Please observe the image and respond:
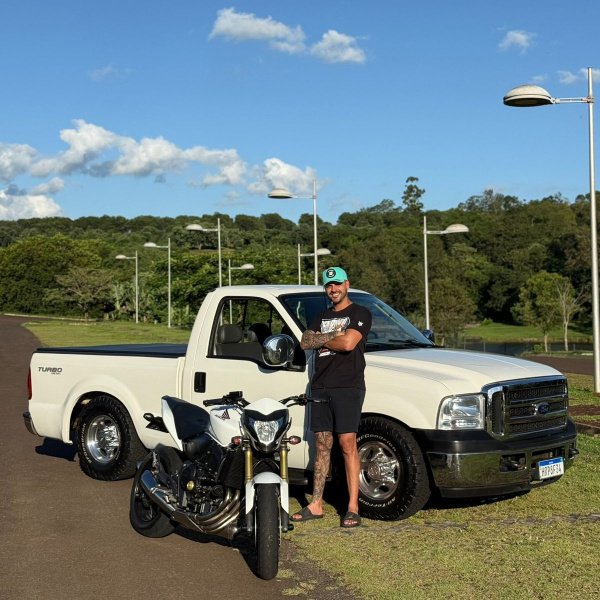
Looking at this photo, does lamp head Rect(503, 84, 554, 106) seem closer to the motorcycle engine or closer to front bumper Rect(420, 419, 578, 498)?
front bumper Rect(420, 419, 578, 498)

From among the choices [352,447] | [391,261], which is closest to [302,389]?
[352,447]

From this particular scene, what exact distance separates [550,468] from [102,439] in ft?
15.2

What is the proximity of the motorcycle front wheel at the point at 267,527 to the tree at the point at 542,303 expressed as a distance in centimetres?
6277

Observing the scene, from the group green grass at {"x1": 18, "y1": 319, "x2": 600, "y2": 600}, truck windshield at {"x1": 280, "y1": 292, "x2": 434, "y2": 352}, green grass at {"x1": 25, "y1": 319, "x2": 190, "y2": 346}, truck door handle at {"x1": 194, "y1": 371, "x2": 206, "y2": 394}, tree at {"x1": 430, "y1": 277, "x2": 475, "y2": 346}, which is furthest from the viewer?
tree at {"x1": 430, "y1": 277, "x2": 475, "y2": 346}

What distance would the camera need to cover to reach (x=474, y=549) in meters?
6.64

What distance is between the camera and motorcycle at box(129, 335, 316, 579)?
6051 mm

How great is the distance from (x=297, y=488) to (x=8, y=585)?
137 inches

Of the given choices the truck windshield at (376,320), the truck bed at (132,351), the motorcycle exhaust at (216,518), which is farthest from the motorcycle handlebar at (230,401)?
the truck bed at (132,351)

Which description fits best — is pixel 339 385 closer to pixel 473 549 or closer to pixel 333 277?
pixel 333 277

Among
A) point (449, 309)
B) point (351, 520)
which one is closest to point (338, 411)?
point (351, 520)

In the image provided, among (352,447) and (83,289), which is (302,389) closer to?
(352,447)

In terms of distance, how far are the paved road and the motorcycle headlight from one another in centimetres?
90

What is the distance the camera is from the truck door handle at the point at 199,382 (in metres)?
8.68

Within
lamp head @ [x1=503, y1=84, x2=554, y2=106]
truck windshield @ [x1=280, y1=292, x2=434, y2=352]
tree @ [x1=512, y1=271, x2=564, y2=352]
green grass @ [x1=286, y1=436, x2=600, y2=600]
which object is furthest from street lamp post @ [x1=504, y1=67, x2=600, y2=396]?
tree @ [x1=512, y1=271, x2=564, y2=352]
